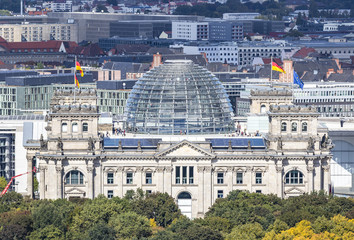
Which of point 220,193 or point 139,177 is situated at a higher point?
point 139,177

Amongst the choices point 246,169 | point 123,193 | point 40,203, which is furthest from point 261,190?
point 40,203

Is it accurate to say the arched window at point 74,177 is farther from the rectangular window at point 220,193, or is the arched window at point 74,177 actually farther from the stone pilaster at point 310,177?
the stone pilaster at point 310,177

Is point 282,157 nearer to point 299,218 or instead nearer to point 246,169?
point 246,169

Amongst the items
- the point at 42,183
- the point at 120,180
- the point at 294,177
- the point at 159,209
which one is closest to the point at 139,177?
the point at 120,180

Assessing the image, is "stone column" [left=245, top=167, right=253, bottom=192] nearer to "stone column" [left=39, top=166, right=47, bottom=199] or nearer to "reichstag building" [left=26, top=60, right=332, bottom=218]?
"reichstag building" [left=26, top=60, right=332, bottom=218]

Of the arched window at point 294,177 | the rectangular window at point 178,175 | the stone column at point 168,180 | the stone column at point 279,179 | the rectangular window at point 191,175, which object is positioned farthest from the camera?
the arched window at point 294,177

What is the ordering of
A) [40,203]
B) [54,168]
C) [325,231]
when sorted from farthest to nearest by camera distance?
[54,168] < [40,203] < [325,231]

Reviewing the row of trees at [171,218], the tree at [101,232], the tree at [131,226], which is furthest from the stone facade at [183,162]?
the tree at [101,232]

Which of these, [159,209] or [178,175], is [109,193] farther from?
[159,209]
